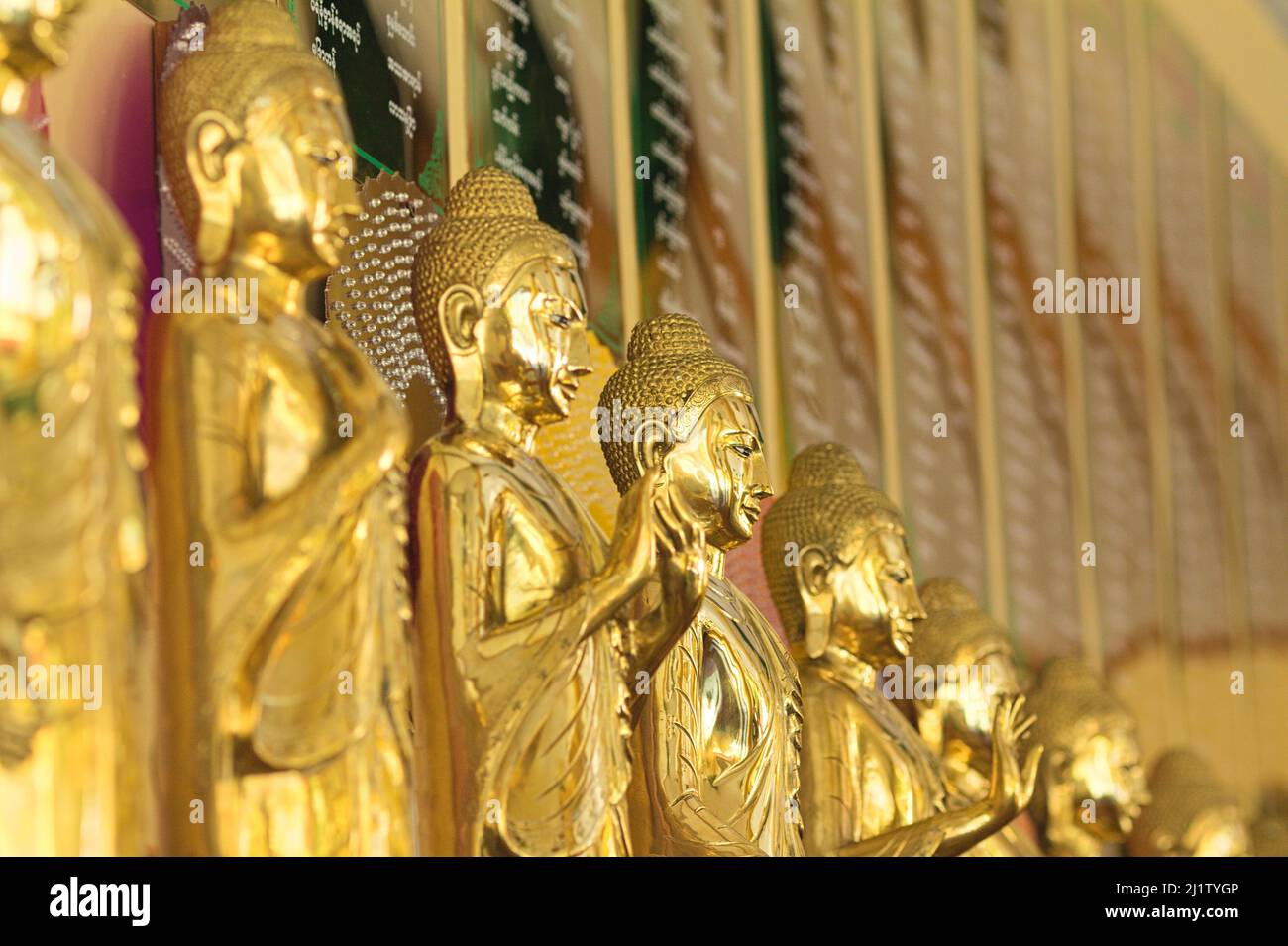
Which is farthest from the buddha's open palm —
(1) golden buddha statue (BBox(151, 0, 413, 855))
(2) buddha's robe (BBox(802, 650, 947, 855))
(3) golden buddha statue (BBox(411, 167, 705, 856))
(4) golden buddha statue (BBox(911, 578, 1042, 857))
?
(1) golden buddha statue (BBox(151, 0, 413, 855))

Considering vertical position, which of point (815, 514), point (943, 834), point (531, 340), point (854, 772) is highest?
point (531, 340)

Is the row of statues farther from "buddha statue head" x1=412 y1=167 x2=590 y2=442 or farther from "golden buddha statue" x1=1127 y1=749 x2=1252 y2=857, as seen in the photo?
"golden buddha statue" x1=1127 y1=749 x2=1252 y2=857

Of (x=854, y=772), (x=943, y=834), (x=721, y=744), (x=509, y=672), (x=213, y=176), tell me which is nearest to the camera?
(x=213, y=176)

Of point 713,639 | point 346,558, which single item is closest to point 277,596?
point 346,558

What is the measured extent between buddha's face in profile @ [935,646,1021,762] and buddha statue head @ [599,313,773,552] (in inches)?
40.6

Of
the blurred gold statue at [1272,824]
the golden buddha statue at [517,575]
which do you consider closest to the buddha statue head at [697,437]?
the golden buddha statue at [517,575]

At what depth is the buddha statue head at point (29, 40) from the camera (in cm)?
256

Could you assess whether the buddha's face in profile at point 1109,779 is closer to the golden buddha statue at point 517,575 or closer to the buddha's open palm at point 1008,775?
the buddha's open palm at point 1008,775

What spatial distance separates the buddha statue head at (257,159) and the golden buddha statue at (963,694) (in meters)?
2.06

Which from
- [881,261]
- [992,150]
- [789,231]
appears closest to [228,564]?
[789,231]

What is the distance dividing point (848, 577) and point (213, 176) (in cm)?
163

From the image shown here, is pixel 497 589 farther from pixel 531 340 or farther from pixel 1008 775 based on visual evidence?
pixel 1008 775

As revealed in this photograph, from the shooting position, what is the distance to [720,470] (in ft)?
12.4

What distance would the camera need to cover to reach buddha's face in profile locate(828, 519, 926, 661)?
4254 mm
